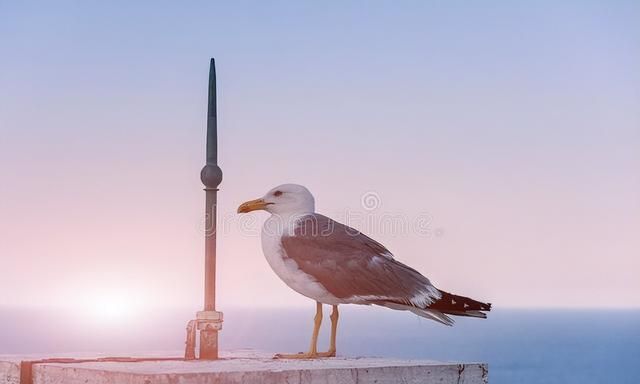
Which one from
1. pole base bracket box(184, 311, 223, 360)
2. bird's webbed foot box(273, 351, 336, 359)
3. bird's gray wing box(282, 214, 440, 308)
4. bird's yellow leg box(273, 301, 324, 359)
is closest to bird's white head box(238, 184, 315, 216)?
bird's gray wing box(282, 214, 440, 308)

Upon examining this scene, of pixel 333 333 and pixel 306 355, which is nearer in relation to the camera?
pixel 306 355

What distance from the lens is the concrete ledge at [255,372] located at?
9758 mm

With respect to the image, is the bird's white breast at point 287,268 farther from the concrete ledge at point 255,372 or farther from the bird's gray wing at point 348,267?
the concrete ledge at point 255,372

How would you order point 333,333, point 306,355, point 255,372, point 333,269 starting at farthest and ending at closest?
point 333,333
point 306,355
point 333,269
point 255,372

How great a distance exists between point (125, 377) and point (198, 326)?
248 cm

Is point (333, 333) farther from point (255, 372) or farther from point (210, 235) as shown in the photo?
point (210, 235)

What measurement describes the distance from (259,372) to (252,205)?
8.33ft

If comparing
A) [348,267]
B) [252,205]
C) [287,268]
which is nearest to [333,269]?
[348,267]

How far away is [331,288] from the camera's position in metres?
11.2

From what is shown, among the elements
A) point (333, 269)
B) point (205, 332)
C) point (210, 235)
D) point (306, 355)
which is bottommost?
point (306, 355)

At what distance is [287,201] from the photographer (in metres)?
11.6

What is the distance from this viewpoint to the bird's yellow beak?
11.7m

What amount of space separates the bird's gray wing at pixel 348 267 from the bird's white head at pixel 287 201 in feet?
0.55

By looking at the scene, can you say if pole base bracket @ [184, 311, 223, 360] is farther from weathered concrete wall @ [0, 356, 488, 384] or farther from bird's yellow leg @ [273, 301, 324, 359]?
bird's yellow leg @ [273, 301, 324, 359]
